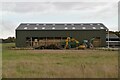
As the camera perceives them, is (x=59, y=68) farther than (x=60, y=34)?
No

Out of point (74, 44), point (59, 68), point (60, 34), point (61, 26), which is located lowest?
point (59, 68)

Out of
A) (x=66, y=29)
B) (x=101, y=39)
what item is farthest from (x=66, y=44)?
(x=101, y=39)

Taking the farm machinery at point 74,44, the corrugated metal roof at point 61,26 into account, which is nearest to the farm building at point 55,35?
the corrugated metal roof at point 61,26

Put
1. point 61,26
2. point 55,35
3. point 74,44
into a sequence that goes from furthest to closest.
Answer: point 61,26, point 55,35, point 74,44

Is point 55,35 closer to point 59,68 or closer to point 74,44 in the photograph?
point 74,44

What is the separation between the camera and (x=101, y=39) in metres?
45.8

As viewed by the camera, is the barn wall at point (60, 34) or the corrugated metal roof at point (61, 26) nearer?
the barn wall at point (60, 34)

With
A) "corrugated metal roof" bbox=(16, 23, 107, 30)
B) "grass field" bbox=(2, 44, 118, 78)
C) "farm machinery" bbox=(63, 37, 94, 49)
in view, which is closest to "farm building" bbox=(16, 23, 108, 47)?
"corrugated metal roof" bbox=(16, 23, 107, 30)

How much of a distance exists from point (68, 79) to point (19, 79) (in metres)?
1.58

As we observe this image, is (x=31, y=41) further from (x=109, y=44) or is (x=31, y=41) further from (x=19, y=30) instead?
(x=109, y=44)

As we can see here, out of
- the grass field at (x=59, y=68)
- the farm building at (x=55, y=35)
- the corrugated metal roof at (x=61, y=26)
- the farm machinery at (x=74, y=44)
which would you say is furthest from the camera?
the corrugated metal roof at (x=61, y=26)

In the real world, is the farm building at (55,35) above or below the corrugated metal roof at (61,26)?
below

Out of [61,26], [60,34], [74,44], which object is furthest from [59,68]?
[61,26]

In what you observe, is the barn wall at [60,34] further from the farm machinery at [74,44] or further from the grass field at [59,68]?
the grass field at [59,68]
